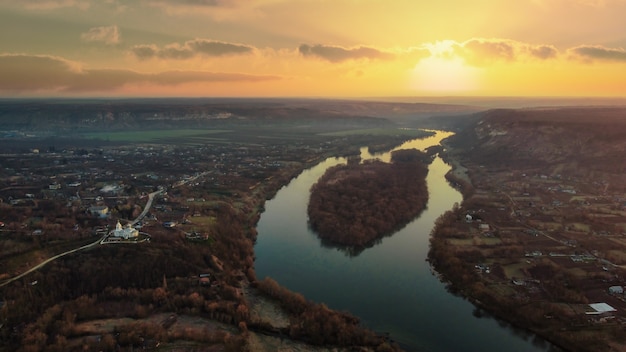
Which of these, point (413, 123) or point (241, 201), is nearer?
point (241, 201)

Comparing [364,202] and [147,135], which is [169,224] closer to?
[364,202]

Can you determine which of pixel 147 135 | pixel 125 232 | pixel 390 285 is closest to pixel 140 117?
pixel 147 135

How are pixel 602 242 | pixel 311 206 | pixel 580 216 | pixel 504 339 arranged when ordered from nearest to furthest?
1. pixel 504 339
2. pixel 602 242
3. pixel 580 216
4. pixel 311 206

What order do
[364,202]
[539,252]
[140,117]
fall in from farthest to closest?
[140,117], [364,202], [539,252]

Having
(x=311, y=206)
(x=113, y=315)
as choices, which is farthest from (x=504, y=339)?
(x=311, y=206)

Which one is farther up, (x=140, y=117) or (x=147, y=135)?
(x=140, y=117)

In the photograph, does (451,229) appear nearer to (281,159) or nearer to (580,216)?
(580,216)

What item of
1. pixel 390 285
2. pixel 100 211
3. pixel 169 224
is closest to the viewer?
pixel 390 285

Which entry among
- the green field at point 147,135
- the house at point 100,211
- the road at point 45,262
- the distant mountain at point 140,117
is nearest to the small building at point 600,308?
the road at point 45,262
